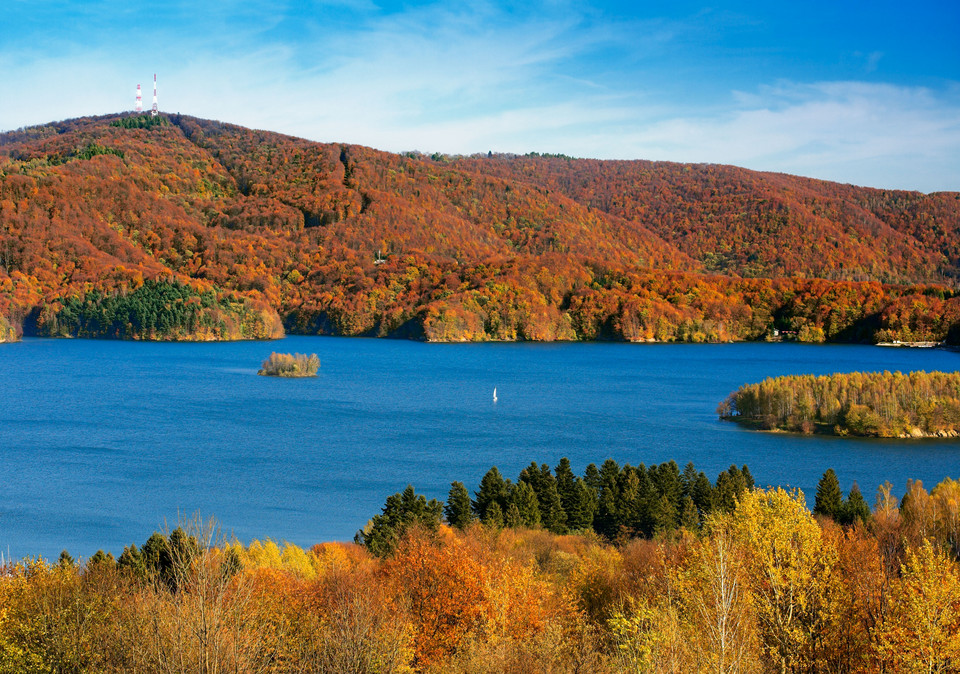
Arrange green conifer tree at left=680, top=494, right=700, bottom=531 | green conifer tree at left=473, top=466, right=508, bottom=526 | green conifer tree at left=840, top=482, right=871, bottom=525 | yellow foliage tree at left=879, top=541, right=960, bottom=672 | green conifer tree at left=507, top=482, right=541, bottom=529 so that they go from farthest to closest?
1. green conifer tree at left=473, top=466, right=508, bottom=526
2. green conifer tree at left=507, top=482, right=541, bottom=529
3. green conifer tree at left=680, top=494, right=700, bottom=531
4. green conifer tree at left=840, top=482, right=871, bottom=525
5. yellow foliage tree at left=879, top=541, right=960, bottom=672

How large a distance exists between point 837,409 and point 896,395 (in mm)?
3529

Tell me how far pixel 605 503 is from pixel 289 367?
5812cm

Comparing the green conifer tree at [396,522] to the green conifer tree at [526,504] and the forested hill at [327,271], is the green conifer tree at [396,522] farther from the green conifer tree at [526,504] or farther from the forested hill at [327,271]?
the forested hill at [327,271]

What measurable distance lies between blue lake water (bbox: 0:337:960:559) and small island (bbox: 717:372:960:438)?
214 cm

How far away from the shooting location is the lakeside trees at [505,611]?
13.3 metres

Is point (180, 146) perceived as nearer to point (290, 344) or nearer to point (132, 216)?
point (132, 216)

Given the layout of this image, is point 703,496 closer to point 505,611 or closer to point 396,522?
point 396,522

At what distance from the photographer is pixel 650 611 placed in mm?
14258

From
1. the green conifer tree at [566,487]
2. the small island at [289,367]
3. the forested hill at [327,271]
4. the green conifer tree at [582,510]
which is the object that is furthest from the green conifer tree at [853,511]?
the forested hill at [327,271]

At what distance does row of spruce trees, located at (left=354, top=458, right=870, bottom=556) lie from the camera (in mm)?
30281

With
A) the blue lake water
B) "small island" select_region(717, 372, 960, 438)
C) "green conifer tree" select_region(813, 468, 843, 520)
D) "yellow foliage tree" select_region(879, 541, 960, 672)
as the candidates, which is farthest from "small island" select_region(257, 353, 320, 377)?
"yellow foliage tree" select_region(879, 541, 960, 672)

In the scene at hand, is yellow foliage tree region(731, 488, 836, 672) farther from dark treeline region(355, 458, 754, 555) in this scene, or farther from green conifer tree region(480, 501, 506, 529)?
green conifer tree region(480, 501, 506, 529)

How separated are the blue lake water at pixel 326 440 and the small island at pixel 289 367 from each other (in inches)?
63.6

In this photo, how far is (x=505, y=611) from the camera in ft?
55.7
